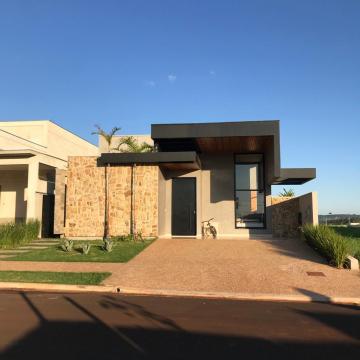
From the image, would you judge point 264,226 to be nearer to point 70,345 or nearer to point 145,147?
point 145,147

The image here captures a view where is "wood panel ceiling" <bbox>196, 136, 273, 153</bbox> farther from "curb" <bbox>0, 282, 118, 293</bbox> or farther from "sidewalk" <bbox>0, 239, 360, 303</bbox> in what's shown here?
"curb" <bbox>0, 282, 118, 293</bbox>

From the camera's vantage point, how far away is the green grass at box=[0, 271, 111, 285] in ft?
36.9

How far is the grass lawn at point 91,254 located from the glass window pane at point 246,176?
6141 millimetres

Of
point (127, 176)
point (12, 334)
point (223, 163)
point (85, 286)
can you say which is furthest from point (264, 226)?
point (12, 334)

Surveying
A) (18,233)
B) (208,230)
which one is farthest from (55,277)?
(208,230)

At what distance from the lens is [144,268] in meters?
12.9

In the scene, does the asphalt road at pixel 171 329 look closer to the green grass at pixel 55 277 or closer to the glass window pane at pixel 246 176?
the green grass at pixel 55 277

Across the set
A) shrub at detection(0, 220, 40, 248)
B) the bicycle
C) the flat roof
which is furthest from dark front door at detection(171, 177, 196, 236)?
shrub at detection(0, 220, 40, 248)

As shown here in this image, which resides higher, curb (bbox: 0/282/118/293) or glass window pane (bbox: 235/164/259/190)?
glass window pane (bbox: 235/164/259/190)

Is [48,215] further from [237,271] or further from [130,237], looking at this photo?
[237,271]

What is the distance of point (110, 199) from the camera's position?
18297mm

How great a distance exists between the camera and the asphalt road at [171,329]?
5.73 metres

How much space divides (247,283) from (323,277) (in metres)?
2.30

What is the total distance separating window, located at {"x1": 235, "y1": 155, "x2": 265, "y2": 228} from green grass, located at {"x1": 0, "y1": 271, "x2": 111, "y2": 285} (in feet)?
32.3
